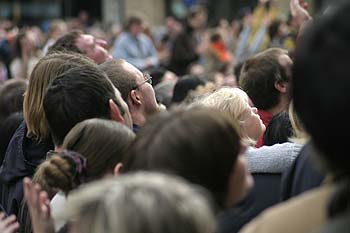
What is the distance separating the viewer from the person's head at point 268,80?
5359 mm

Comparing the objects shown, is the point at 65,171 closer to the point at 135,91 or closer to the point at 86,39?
the point at 135,91

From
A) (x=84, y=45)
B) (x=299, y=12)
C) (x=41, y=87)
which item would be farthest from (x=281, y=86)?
(x=41, y=87)

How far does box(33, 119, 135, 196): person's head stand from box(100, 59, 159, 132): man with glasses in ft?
3.75

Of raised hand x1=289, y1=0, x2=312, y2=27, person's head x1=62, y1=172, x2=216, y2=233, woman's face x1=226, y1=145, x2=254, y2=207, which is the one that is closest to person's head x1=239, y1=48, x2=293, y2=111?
raised hand x1=289, y1=0, x2=312, y2=27

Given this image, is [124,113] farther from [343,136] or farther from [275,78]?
[343,136]

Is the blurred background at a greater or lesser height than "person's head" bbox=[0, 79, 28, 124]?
lesser

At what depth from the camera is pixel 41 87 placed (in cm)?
447

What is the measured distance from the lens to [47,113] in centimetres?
390

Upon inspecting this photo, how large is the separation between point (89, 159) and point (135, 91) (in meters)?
1.34

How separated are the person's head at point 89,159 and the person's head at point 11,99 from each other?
2.60 meters

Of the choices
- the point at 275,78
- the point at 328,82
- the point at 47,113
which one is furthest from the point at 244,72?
the point at 328,82

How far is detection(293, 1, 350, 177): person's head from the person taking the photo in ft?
6.57

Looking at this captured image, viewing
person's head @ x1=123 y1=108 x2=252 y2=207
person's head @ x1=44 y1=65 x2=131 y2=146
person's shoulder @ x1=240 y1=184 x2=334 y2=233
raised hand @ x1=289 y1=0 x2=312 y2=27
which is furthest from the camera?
raised hand @ x1=289 y1=0 x2=312 y2=27

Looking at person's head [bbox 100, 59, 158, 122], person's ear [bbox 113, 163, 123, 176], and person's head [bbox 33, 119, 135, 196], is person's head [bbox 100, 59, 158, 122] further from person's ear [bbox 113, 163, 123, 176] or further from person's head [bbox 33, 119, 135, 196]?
person's ear [bbox 113, 163, 123, 176]
